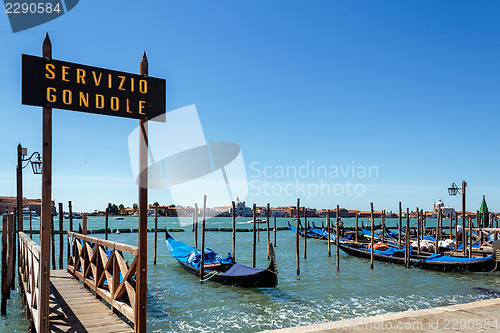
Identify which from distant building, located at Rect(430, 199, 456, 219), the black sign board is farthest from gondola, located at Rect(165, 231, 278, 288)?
distant building, located at Rect(430, 199, 456, 219)

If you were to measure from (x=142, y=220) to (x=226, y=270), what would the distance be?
9.68 m

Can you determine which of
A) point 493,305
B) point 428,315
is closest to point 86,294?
point 428,315

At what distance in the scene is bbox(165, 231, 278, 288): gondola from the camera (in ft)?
36.2

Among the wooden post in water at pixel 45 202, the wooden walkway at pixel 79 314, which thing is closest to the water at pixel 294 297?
the wooden walkway at pixel 79 314

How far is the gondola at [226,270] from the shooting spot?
1102 cm

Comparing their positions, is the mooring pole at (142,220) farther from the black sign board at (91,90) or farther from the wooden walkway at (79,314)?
the wooden walkway at (79,314)

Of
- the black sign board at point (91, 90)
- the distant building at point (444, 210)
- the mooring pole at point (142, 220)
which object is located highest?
the black sign board at point (91, 90)

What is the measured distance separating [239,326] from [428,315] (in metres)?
4.51

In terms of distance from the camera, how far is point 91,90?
13.1ft

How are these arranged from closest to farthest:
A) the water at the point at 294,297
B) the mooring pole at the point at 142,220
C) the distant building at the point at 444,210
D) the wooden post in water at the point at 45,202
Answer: the wooden post in water at the point at 45,202 < the mooring pole at the point at 142,220 < the water at the point at 294,297 < the distant building at the point at 444,210

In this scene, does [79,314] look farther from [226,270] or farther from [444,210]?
[444,210]

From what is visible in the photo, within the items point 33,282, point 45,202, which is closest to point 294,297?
point 33,282

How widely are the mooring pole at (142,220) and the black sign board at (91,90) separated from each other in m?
0.16

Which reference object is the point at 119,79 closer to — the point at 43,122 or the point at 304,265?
the point at 43,122
